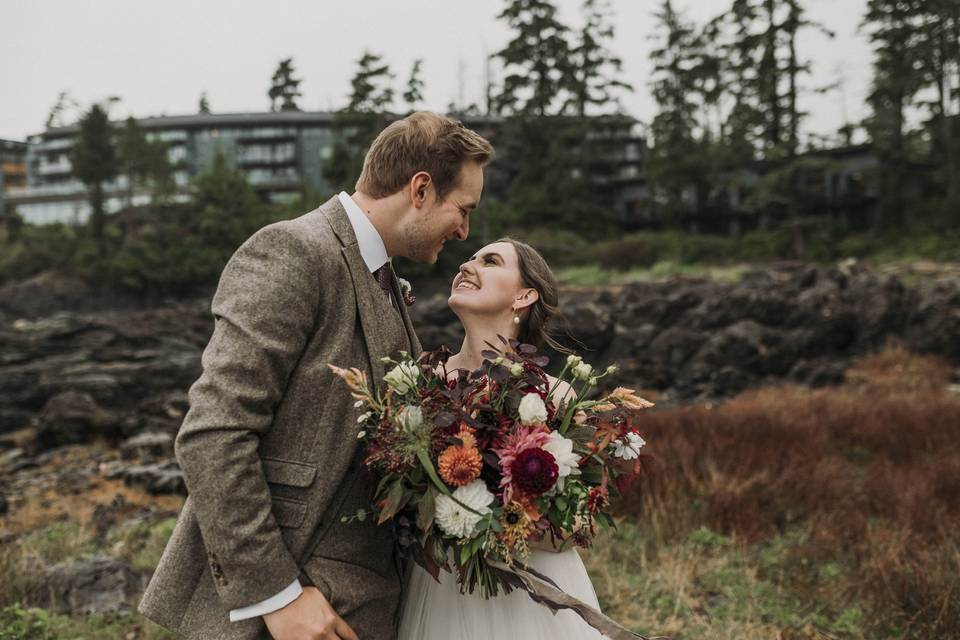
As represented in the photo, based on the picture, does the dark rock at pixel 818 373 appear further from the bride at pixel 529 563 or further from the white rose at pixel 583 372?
the white rose at pixel 583 372

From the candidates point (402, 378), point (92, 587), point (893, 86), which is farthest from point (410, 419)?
point (893, 86)

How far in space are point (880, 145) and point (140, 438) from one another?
33.4 metres

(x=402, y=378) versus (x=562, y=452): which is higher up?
(x=402, y=378)

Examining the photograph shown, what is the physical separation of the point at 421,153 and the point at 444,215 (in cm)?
22

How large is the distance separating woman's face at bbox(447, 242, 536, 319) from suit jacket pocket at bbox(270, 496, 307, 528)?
1201mm

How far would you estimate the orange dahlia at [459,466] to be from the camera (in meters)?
1.98

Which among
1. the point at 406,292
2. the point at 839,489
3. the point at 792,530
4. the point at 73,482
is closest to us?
the point at 406,292

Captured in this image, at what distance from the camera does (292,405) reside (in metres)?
2.13

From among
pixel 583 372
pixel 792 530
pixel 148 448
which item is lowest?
pixel 148 448

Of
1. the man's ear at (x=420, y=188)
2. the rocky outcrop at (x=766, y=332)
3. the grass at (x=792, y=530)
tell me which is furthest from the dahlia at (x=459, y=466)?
the rocky outcrop at (x=766, y=332)

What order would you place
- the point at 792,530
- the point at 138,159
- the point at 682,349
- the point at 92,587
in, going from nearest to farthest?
the point at 92,587 < the point at 792,530 < the point at 682,349 < the point at 138,159

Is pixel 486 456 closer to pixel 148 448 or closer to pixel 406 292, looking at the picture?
pixel 406 292

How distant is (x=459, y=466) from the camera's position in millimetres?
1978

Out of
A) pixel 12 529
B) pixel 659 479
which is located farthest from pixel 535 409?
pixel 12 529
